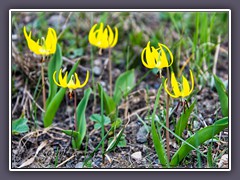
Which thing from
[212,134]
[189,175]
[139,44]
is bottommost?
[189,175]

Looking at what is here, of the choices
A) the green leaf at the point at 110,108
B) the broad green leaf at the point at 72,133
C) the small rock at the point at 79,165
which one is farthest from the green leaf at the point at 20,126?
the green leaf at the point at 110,108

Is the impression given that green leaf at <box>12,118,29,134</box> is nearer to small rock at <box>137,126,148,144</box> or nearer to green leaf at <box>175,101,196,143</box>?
small rock at <box>137,126,148,144</box>

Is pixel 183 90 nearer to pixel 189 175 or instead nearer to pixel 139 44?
pixel 189 175

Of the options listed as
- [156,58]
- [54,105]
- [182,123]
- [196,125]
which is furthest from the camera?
[54,105]

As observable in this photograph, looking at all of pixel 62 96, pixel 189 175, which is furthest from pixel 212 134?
pixel 62 96

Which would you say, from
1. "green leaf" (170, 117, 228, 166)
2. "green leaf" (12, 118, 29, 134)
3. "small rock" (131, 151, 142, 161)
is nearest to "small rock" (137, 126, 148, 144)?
"small rock" (131, 151, 142, 161)

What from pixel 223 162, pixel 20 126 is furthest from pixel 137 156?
pixel 20 126

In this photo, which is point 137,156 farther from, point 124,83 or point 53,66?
point 53,66
